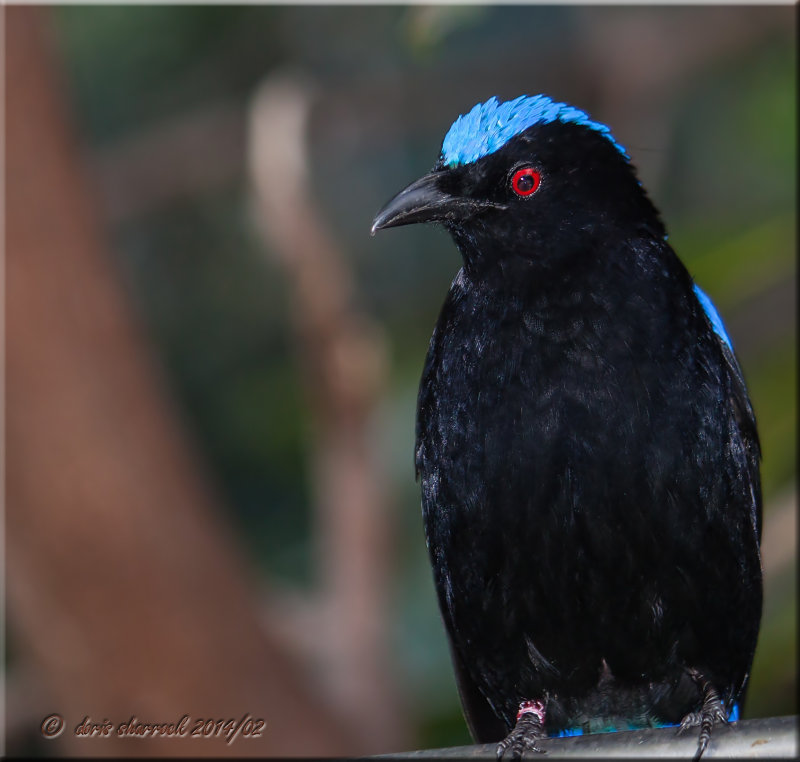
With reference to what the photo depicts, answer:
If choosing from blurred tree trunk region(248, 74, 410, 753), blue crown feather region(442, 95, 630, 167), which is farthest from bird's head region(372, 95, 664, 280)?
blurred tree trunk region(248, 74, 410, 753)

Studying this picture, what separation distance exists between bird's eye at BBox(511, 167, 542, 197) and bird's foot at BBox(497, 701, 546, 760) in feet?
4.18

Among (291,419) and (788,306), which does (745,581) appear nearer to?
(788,306)

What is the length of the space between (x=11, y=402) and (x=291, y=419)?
2163mm

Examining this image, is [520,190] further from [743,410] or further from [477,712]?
[477,712]

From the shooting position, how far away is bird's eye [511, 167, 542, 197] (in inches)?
119

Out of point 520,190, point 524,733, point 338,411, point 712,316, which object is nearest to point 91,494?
point 338,411

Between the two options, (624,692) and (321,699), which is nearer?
(624,692)

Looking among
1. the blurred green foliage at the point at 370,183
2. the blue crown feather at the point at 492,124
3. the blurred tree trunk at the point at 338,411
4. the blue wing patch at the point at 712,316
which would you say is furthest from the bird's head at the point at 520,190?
the blurred green foliage at the point at 370,183

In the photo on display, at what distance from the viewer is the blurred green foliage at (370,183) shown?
6.30 meters

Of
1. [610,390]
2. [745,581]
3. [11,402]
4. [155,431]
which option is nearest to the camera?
[610,390]

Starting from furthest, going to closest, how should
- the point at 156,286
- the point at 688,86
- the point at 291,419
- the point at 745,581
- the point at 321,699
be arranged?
1. the point at 156,286
2. the point at 688,86
3. the point at 291,419
4. the point at 321,699
5. the point at 745,581

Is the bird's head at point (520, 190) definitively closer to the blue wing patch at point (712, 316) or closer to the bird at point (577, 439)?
the bird at point (577, 439)

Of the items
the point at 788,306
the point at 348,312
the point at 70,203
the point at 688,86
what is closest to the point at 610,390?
the point at 348,312

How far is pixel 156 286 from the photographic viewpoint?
7824 millimetres
